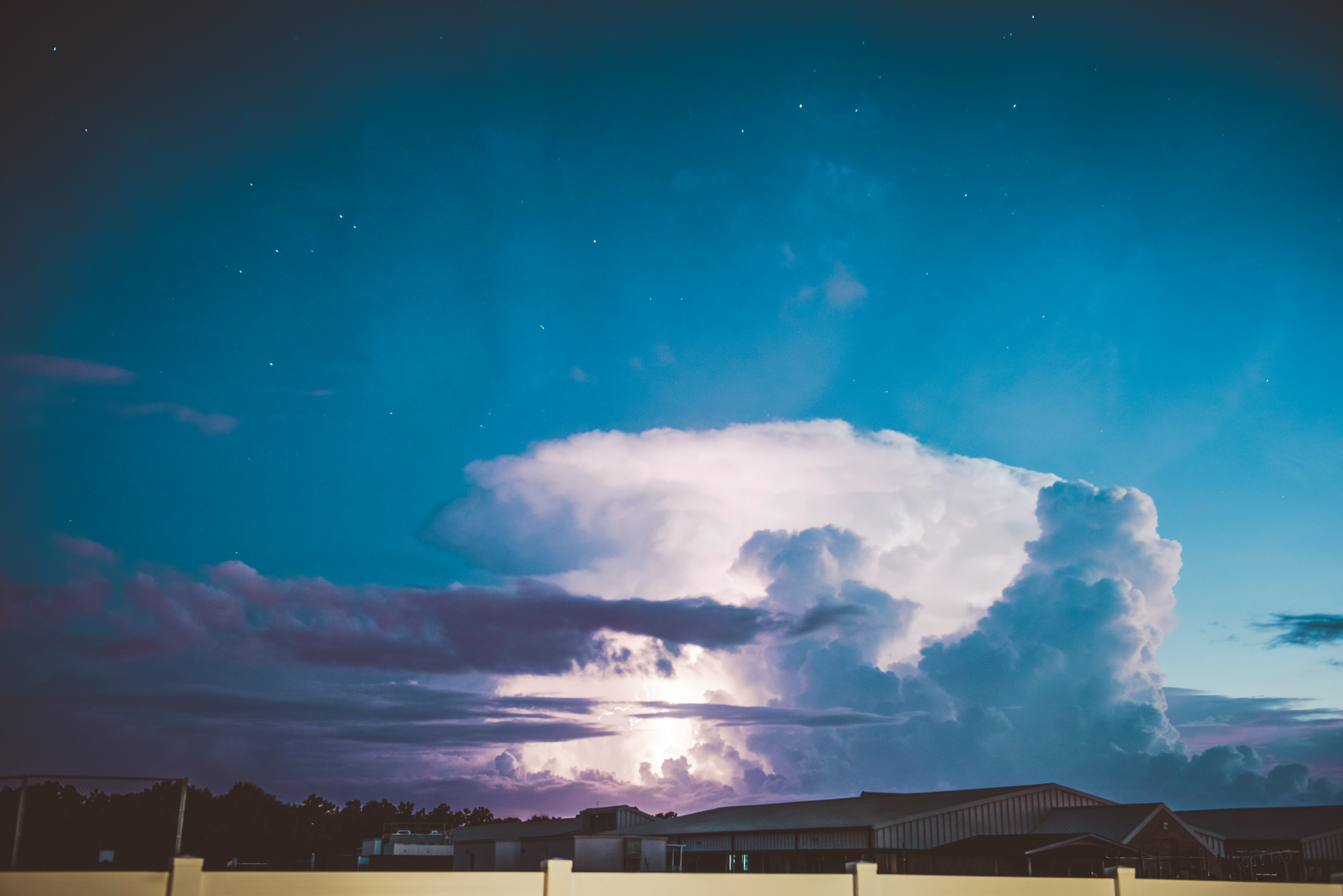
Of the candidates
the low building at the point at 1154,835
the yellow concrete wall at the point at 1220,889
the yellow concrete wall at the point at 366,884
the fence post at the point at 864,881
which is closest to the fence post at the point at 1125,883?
the yellow concrete wall at the point at 1220,889

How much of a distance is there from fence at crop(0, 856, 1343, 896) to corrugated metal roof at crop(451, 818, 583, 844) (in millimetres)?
39395

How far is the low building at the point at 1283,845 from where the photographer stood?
45844mm

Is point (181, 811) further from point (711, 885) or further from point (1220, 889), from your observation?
point (1220, 889)

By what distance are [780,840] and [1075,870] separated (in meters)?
12.8

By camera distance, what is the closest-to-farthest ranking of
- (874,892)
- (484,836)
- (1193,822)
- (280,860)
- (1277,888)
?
(874,892)
(1277,888)
(1193,822)
(484,836)
(280,860)

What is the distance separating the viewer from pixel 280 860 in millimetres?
80250

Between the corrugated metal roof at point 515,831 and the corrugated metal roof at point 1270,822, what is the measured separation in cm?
3570

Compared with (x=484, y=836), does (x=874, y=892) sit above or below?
above

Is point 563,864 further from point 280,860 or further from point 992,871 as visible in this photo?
point 280,860

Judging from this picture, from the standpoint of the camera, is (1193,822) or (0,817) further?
(1193,822)

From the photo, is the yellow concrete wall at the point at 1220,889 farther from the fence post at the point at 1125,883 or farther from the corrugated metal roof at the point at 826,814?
the corrugated metal roof at the point at 826,814

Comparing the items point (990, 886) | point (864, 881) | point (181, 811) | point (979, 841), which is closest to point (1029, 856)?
point (979, 841)

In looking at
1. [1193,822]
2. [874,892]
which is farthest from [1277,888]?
[1193,822]

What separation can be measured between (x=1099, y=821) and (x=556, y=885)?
3713 cm
